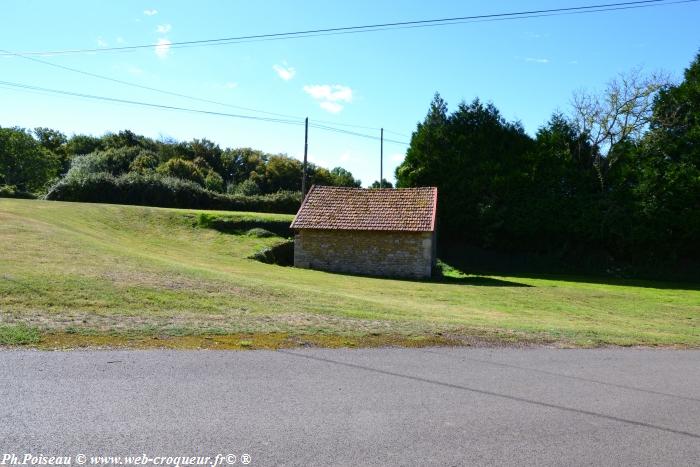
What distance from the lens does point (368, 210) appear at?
3089cm

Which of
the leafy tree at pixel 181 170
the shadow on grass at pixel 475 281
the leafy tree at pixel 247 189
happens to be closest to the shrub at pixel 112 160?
the leafy tree at pixel 181 170

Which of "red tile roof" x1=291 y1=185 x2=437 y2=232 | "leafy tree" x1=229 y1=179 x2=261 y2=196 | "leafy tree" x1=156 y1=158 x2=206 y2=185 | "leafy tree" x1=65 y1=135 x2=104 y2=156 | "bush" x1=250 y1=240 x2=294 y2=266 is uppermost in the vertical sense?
"leafy tree" x1=65 y1=135 x2=104 y2=156

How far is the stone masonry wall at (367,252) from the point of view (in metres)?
28.7

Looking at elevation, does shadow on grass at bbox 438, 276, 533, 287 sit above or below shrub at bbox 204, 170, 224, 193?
below

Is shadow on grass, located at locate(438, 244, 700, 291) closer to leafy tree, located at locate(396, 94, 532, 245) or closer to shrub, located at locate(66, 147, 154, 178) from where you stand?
Result: leafy tree, located at locate(396, 94, 532, 245)

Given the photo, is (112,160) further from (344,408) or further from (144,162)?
(344,408)

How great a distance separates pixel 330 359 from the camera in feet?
24.6

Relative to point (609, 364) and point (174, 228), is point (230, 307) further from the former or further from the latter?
point (174, 228)

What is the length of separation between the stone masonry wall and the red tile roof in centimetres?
40

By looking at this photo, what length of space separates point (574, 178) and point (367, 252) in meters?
17.4

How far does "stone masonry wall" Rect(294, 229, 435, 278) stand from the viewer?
28.7 meters

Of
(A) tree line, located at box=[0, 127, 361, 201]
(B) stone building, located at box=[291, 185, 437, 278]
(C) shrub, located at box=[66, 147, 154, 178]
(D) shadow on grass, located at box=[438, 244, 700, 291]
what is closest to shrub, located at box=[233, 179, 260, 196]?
(A) tree line, located at box=[0, 127, 361, 201]

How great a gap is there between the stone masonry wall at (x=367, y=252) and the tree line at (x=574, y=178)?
11172mm

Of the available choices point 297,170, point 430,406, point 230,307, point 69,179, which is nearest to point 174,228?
point 69,179
